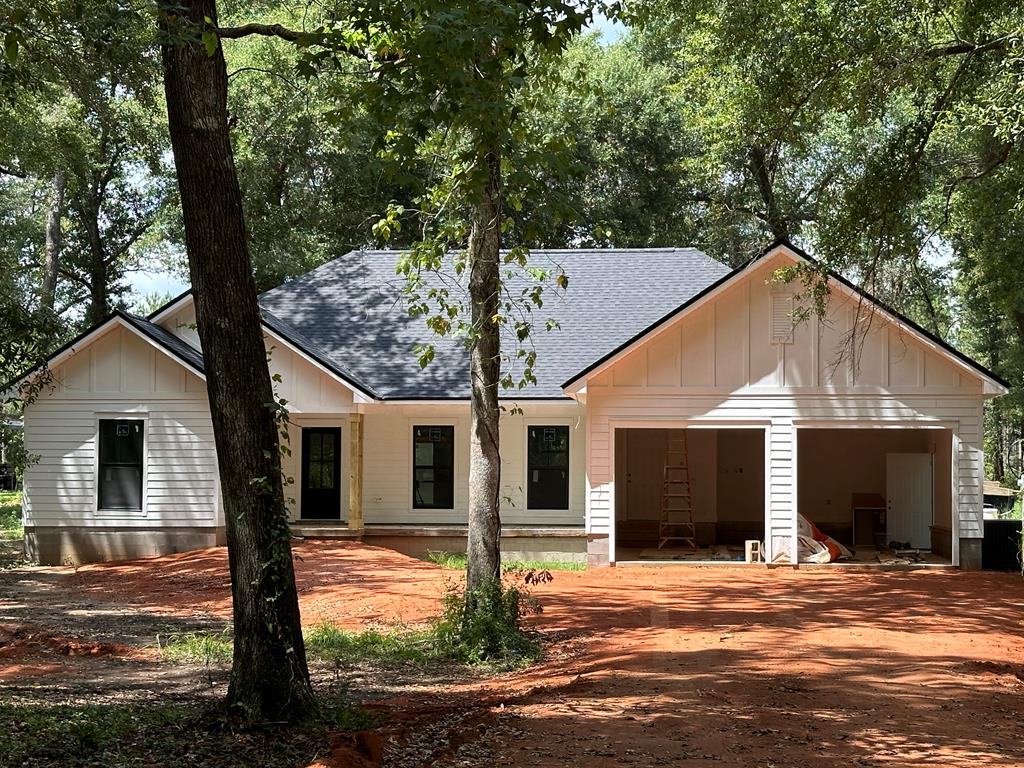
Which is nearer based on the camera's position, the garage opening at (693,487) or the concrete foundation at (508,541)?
the concrete foundation at (508,541)

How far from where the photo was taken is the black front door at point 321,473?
23438 mm

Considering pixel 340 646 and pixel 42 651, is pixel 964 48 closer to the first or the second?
pixel 340 646

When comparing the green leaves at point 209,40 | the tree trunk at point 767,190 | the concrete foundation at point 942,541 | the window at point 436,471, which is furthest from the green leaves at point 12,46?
the tree trunk at point 767,190

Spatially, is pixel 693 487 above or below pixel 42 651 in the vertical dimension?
above

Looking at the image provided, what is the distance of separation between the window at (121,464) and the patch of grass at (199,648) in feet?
29.9

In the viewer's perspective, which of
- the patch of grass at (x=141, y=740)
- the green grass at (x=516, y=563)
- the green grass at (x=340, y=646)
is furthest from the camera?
the green grass at (x=516, y=563)

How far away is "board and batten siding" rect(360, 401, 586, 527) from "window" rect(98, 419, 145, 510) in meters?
4.36

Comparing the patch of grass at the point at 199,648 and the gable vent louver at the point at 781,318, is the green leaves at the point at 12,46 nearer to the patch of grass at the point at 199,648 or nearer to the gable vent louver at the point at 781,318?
the patch of grass at the point at 199,648

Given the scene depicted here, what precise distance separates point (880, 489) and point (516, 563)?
9166 millimetres

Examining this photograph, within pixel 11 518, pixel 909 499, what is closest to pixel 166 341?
pixel 909 499

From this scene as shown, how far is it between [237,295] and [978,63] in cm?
1055

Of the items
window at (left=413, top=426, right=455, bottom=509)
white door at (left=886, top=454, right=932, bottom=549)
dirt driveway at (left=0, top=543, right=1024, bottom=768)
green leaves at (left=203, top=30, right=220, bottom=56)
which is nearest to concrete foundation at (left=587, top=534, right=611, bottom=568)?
dirt driveway at (left=0, top=543, right=1024, bottom=768)

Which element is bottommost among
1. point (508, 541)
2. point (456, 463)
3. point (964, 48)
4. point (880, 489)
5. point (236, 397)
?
point (508, 541)

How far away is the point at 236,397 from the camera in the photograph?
→ 8.22 meters
